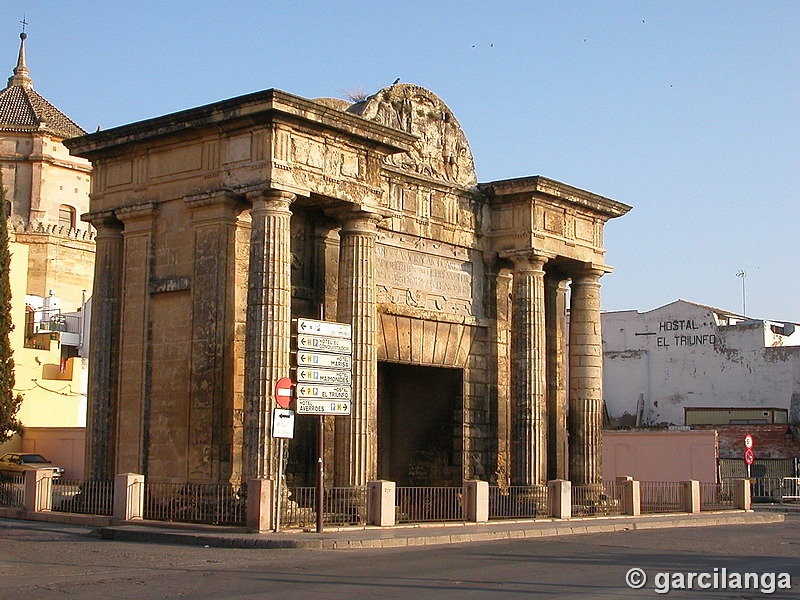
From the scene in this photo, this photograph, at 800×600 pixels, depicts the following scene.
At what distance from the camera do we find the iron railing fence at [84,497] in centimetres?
2031

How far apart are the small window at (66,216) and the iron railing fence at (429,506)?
35365mm

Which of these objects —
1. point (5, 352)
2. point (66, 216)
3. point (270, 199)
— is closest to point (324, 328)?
point (270, 199)

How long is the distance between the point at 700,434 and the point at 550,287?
952cm

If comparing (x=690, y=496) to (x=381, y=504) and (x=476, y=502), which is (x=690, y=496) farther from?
(x=381, y=504)

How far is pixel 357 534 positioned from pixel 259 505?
1.64 metres

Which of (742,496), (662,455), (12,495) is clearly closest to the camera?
(12,495)

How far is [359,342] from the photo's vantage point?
20453 mm

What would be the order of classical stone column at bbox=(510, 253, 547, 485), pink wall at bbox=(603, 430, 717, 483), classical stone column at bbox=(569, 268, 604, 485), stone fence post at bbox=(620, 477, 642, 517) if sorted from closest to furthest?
1. classical stone column at bbox=(510, 253, 547, 485)
2. stone fence post at bbox=(620, 477, 642, 517)
3. classical stone column at bbox=(569, 268, 604, 485)
4. pink wall at bbox=(603, 430, 717, 483)

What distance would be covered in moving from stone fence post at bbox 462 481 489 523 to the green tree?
17445 millimetres

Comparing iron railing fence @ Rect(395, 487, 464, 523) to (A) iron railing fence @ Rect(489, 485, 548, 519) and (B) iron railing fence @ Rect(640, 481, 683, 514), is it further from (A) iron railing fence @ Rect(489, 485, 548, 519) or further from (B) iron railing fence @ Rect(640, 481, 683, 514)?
(B) iron railing fence @ Rect(640, 481, 683, 514)

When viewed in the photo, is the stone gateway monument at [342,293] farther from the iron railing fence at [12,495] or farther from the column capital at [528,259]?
the iron railing fence at [12,495]

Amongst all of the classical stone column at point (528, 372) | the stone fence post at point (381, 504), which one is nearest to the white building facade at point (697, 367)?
the classical stone column at point (528, 372)

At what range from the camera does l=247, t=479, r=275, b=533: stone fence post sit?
1738cm

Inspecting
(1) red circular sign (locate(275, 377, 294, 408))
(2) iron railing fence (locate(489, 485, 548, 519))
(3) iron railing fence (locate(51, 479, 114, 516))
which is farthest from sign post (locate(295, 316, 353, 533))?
(2) iron railing fence (locate(489, 485, 548, 519))
